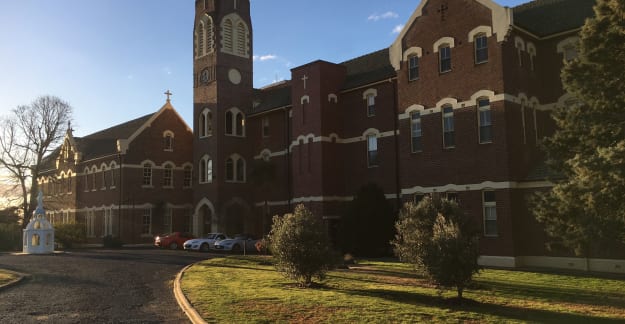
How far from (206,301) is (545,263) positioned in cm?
1508

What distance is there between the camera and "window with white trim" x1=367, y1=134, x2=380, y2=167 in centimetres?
3159

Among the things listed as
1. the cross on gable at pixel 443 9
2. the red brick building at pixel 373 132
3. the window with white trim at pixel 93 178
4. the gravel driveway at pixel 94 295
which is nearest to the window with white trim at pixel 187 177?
the red brick building at pixel 373 132

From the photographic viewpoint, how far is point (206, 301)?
13188mm

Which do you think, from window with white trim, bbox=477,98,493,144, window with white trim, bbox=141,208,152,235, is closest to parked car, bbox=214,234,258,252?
window with white trim, bbox=141,208,152,235

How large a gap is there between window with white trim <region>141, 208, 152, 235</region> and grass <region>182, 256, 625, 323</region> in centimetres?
2854

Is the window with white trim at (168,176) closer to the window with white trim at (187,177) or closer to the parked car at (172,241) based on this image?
the window with white trim at (187,177)

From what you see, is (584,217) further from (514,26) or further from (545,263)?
(514,26)

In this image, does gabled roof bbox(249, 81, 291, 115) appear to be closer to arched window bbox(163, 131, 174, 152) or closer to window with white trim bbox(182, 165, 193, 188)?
arched window bbox(163, 131, 174, 152)

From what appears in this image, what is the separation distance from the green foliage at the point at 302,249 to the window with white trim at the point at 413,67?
1285cm

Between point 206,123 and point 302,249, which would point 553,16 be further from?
point 206,123

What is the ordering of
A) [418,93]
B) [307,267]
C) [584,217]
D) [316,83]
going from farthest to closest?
[316,83]
[418,93]
[307,267]
[584,217]

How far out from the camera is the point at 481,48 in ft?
79.0

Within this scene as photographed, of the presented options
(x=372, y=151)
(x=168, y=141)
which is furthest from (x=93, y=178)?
(x=372, y=151)

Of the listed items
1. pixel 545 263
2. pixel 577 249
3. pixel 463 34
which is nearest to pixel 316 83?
pixel 463 34
